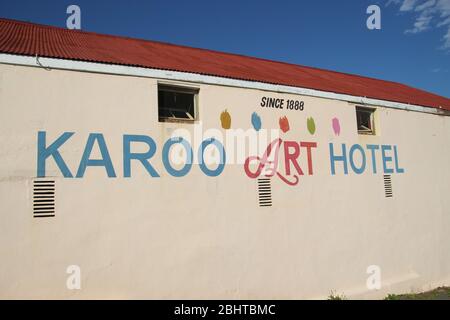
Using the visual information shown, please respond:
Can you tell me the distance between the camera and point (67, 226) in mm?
5781

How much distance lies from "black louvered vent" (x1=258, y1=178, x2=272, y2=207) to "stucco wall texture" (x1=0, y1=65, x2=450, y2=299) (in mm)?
122

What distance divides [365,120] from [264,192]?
14.4 feet

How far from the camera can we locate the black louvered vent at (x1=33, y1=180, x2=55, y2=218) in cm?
565

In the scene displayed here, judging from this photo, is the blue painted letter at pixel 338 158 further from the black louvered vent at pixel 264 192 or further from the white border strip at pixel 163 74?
the black louvered vent at pixel 264 192

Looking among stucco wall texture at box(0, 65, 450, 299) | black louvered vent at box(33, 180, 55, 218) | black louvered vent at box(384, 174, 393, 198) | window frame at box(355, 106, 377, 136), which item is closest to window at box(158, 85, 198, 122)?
stucco wall texture at box(0, 65, 450, 299)

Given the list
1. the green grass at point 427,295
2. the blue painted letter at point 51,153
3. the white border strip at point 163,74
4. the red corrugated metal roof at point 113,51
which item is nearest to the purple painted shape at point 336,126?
the white border strip at point 163,74

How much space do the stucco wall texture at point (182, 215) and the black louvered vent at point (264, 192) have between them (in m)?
0.12

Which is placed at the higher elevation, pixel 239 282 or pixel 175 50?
pixel 175 50

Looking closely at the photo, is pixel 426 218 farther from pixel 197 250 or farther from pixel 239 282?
pixel 197 250

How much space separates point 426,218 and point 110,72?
9.67 meters

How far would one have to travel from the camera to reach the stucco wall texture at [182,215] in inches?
222

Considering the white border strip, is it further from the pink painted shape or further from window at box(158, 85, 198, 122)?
the pink painted shape

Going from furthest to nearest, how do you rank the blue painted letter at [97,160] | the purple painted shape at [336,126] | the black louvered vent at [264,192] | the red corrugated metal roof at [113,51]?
the purple painted shape at [336,126], the black louvered vent at [264,192], the red corrugated metal roof at [113,51], the blue painted letter at [97,160]

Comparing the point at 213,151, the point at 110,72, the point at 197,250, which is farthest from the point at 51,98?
the point at 197,250
